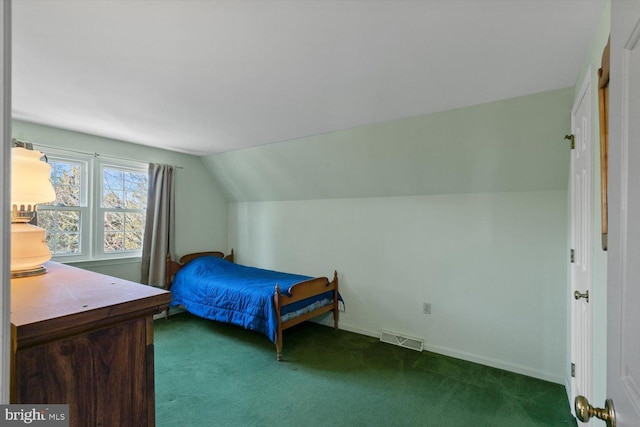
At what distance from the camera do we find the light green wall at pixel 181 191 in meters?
3.13

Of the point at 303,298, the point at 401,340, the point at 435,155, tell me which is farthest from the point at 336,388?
the point at 435,155

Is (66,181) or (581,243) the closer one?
(581,243)

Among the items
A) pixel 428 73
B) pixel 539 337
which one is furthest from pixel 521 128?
pixel 539 337

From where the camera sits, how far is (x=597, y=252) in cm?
139

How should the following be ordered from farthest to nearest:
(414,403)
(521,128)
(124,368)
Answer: (521,128)
(414,403)
(124,368)

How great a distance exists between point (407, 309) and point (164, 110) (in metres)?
2.96

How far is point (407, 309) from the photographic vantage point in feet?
10.6

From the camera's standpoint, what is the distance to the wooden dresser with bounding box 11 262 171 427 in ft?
2.12

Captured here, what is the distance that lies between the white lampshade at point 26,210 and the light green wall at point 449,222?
93.0 inches

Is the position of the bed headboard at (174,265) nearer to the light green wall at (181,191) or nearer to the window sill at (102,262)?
the light green wall at (181,191)

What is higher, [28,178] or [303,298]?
[28,178]

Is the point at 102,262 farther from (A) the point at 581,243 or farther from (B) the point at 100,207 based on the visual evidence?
(A) the point at 581,243

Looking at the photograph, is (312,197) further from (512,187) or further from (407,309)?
(512,187)

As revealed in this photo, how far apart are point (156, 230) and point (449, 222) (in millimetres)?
3367
